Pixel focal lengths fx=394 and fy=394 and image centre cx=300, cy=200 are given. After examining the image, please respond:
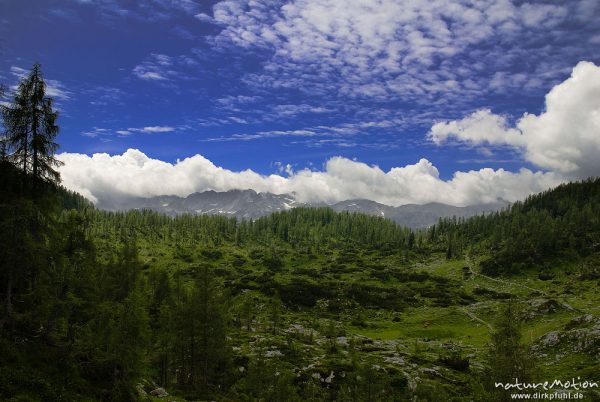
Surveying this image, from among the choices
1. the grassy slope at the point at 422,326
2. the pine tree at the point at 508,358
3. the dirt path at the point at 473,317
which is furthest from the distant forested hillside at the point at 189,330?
the pine tree at the point at 508,358

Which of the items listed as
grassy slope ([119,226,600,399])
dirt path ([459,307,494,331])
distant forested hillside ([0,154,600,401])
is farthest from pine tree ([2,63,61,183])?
dirt path ([459,307,494,331])

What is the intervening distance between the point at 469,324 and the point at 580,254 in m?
96.2

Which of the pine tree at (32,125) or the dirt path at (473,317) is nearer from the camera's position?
the pine tree at (32,125)

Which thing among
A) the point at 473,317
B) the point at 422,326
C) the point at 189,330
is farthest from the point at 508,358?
the point at 473,317

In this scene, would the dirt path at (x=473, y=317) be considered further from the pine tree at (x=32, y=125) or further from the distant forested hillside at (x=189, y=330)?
the pine tree at (x=32, y=125)

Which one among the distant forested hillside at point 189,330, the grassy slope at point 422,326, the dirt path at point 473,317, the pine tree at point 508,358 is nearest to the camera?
the distant forested hillside at point 189,330

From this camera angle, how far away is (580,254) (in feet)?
564

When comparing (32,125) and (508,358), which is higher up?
(32,125)

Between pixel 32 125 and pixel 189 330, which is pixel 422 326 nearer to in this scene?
pixel 189 330

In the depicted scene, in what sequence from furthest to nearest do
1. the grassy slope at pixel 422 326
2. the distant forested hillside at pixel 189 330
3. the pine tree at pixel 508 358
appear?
the grassy slope at pixel 422 326
the pine tree at pixel 508 358
the distant forested hillside at pixel 189 330

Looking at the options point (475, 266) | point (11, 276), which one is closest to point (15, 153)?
point (11, 276)

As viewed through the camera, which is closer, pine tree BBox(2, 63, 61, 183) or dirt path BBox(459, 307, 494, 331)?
pine tree BBox(2, 63, 61, 183)

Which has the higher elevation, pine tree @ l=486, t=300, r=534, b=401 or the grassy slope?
pine tree @ l=486, t=300, r=534, b=401

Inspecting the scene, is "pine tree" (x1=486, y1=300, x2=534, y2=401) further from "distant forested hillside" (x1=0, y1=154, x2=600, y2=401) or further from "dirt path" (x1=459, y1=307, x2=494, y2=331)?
"dirt path" (x1=459, y1=307, x2=494, y2=331)
